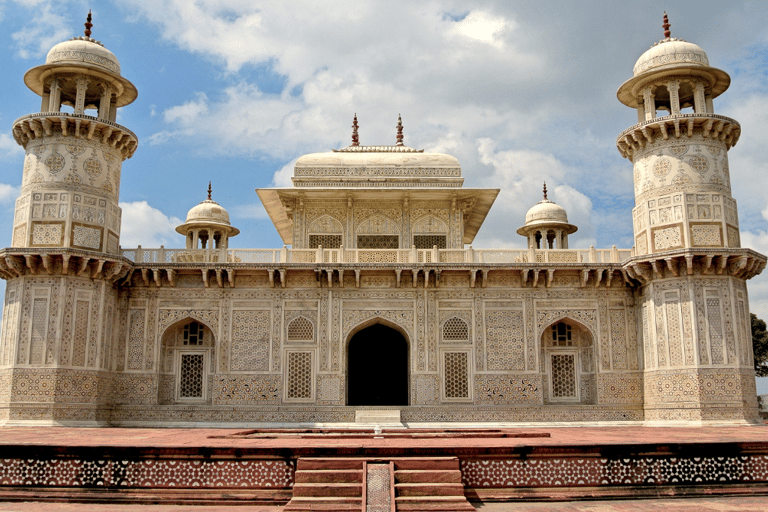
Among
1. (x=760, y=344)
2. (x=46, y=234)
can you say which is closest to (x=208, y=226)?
(x=46, y=234)

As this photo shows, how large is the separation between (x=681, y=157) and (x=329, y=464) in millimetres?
14864

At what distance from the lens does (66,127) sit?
18516 mm

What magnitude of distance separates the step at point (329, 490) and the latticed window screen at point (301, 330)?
12.0 m

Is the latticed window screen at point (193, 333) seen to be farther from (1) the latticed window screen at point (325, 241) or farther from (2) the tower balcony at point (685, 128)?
(2) the tower balcony at point (685, 128)

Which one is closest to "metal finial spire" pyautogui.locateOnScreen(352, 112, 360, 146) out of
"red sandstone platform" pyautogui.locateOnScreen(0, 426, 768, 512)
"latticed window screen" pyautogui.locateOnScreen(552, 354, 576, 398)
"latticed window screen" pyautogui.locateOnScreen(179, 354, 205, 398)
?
"latticed window screen" pyautogui.locateOnScreen(179, 354, 205, 398)

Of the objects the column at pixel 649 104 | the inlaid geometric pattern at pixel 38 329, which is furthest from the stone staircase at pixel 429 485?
the column at pixel 649 104

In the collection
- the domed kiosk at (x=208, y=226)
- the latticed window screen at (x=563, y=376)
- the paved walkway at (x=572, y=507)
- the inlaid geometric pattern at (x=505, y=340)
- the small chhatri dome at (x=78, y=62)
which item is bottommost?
the paved walkway at (x=572, y=507)

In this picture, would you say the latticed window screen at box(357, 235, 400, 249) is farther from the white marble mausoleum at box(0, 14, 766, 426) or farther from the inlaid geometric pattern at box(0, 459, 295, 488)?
the inlaid geometric pattern at box(0, 459, 295, 488)

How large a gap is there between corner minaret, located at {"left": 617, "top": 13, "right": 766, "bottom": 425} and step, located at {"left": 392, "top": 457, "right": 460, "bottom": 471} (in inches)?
466

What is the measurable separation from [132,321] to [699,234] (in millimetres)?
15492

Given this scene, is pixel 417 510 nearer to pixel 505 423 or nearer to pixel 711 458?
pixel 711 458

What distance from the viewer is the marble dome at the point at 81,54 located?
18.9m

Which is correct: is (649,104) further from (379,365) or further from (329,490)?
(329,490)

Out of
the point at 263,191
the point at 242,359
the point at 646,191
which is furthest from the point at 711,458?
the point at 263,191
